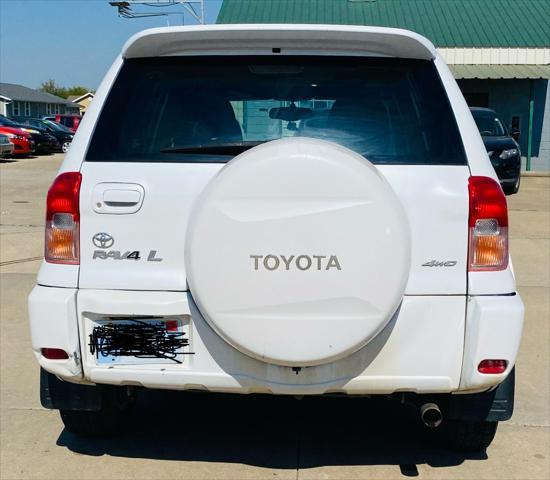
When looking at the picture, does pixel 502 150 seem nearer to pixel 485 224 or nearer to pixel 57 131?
pixel 485 224

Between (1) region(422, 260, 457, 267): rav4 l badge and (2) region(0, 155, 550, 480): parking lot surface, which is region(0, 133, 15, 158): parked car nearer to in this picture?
(2) region(0, 155, 550, 480): parking lot surface

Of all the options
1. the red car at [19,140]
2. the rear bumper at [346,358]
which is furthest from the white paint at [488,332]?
the red car at [19,140]

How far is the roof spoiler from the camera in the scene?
10.6ft

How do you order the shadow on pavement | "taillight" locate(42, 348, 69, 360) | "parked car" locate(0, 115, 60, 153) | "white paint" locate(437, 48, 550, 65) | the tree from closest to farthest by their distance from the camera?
"taillight" locate(42, 348, 69, 360), the shadow on pavement, "white paint" locate(437, 48, 550, 65), "parked car" locate(0, 115, 60, 153), the tree

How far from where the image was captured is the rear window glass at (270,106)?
322cm

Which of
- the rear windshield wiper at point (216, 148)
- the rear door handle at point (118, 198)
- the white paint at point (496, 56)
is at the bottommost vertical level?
the white paint at point (496, 56)

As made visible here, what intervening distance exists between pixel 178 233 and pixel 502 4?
24.6m

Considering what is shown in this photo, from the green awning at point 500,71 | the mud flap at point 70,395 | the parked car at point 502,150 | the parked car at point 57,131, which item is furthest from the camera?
the parked car at point 57,131

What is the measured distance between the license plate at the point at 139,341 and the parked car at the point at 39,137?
2695 cm

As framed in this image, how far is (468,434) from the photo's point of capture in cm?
373

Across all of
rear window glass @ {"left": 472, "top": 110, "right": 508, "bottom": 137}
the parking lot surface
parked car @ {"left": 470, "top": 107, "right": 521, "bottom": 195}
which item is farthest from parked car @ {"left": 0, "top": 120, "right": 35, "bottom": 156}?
the parking lot surface

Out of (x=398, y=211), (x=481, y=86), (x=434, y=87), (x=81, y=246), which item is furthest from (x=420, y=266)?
(x=481, y=86)

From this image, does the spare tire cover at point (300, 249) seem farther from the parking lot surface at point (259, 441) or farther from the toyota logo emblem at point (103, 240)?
the parking lot surface at point (259, 441)

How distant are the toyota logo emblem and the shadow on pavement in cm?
126
